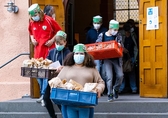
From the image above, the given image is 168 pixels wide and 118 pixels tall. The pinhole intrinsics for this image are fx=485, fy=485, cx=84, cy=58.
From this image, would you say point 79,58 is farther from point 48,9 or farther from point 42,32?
point 48,9

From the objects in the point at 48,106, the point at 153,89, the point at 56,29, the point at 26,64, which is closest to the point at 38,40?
the point at 56,29

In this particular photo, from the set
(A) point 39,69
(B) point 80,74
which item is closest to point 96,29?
(A) point 39,69

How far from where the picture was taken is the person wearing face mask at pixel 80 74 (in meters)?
6.84

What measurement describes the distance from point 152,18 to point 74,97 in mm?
4300

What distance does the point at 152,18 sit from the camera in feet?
33.9

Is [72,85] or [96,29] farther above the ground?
[96,29]

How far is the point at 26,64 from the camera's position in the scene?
8.66 metres

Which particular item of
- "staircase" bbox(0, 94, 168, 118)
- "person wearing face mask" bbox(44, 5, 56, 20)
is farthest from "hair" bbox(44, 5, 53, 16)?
"staircase" bbox(0, 94, 168, 118)

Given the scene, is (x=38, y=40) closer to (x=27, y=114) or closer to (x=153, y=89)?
(x=27, y=114)

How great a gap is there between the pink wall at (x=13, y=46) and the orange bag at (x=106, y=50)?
9.04ft

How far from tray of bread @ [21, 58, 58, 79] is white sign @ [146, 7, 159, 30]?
290 centimetres

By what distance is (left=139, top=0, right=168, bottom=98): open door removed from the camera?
10.2 m

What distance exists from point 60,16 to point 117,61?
1963mm

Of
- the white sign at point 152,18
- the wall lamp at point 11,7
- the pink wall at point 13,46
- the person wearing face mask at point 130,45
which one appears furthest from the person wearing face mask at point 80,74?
the wall lamp at point 11,7
